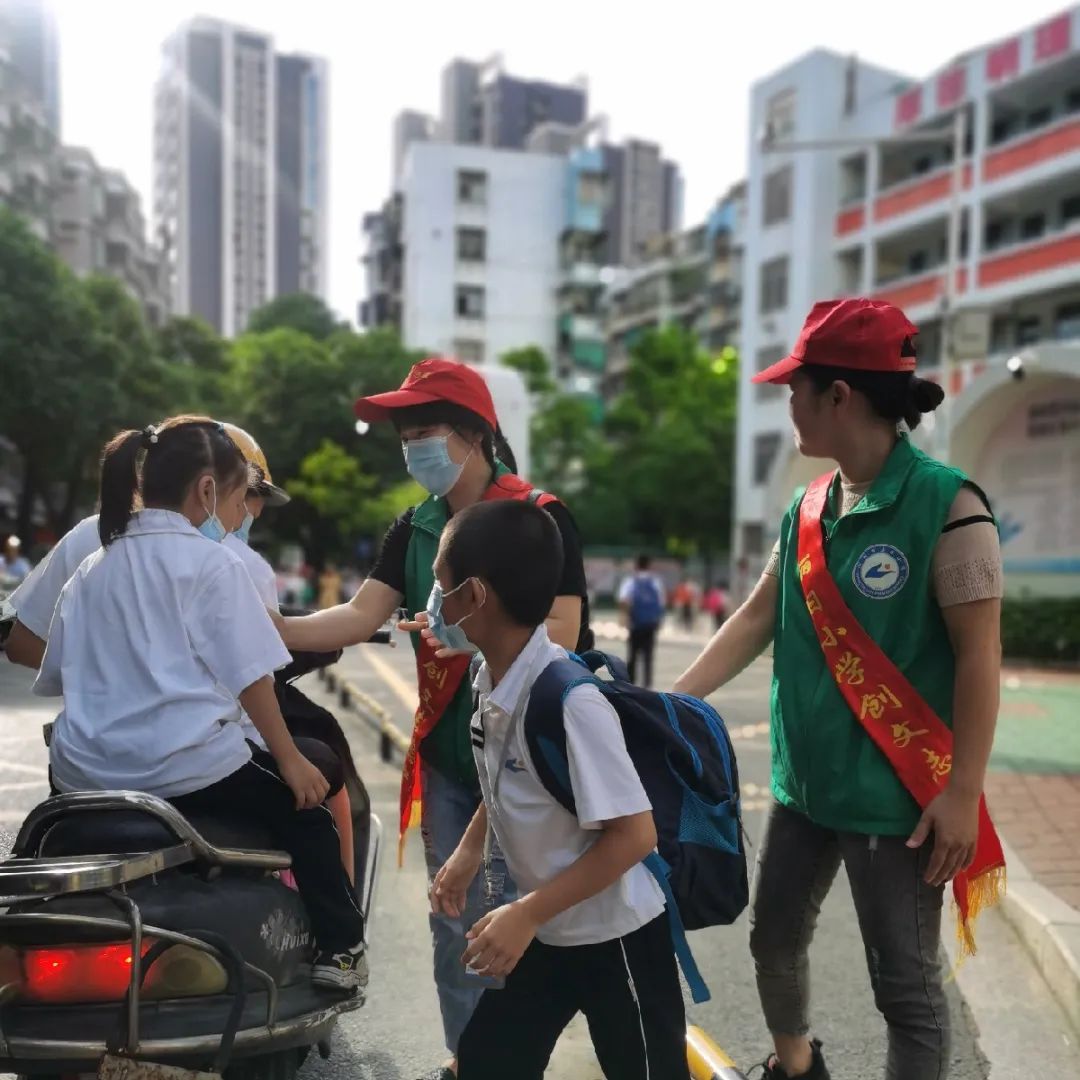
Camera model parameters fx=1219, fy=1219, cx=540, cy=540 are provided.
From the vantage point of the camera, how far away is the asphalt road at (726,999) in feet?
11.3

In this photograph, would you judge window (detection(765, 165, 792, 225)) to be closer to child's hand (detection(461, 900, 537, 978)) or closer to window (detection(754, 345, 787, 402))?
window (detection(754, 345, 787, 402))

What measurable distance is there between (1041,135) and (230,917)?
2891cm

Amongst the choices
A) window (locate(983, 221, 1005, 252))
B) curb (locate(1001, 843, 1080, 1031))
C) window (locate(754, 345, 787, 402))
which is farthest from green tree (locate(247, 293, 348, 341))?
curb (locate(1001, 843, 1080, 1031))

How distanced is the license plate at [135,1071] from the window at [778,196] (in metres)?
34.9

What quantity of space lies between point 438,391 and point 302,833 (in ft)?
3.46

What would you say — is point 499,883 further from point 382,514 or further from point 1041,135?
point 382,514

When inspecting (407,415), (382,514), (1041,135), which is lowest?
(382,514)

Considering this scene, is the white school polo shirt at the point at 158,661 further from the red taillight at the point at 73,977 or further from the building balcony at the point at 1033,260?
the building balcony at the point at 1033,260

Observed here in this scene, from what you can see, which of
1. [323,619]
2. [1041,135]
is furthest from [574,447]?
[323,619]

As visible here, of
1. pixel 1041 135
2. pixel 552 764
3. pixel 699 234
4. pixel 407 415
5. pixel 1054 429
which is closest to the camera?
pixel 552 764

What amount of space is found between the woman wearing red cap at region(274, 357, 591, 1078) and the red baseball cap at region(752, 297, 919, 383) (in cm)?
67

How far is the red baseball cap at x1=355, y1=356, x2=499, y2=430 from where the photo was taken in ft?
9.46

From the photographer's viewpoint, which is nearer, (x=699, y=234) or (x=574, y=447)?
(x=574, y=447)

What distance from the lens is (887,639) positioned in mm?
2445
